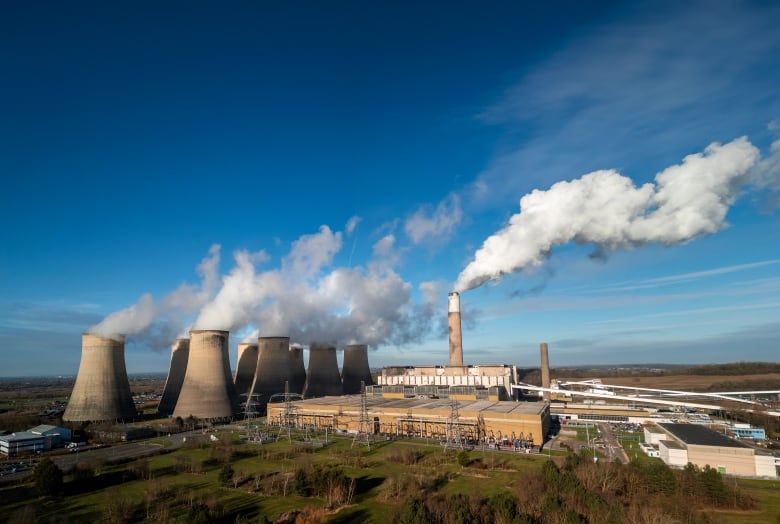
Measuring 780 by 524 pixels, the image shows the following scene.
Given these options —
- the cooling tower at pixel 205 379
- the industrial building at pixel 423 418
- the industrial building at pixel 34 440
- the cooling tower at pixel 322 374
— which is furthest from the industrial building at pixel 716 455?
the industrial building at pixel 34 440

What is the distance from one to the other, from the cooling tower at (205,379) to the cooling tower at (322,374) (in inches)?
406

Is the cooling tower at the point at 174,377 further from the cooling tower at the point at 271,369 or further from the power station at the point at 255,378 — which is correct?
the cooling tower at the point at 271,369

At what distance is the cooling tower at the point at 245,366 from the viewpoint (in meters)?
40.2

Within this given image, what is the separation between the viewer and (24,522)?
1226cm

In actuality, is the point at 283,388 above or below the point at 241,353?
below

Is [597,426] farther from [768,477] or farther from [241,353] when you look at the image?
[241,353]

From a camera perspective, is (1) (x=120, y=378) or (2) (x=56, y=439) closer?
(2) (x=56, y=439)

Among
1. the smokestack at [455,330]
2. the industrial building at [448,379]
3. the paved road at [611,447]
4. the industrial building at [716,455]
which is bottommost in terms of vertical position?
the paved road at [611,447]

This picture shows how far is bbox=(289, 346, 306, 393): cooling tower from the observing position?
38.2 m

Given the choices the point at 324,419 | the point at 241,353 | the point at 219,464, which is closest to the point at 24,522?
the point at 219,464

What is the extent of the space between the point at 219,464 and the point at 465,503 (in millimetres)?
13331

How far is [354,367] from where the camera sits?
42.8 meters

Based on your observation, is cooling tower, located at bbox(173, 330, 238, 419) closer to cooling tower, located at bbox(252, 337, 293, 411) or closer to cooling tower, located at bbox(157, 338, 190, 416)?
cooling tower, located at bbox(252, 337, 293, 411)

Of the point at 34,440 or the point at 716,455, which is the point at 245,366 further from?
the point at 716,455
